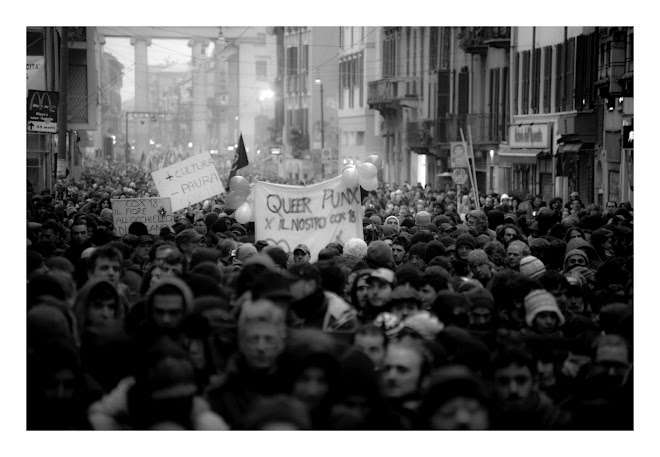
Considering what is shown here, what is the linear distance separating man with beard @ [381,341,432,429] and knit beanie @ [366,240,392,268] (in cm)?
456

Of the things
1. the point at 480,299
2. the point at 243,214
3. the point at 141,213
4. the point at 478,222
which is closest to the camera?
the point at 480,299

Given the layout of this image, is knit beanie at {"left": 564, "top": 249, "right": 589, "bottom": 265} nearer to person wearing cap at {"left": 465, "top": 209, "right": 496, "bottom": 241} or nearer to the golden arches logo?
person wearing cap at {"left": 465, "top": 209, "right": 496, "bottom": 241}

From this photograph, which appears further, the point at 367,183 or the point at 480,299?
the point at 367,183

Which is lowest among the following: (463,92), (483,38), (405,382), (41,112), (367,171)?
(405,382)

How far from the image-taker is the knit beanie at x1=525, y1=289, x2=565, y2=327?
27.9 ft

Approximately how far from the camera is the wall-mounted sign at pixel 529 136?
33.5 m

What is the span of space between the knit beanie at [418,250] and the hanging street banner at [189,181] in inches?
310

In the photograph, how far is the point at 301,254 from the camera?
13.0m

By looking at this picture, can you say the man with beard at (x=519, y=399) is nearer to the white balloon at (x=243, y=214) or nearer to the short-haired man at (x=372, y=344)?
the short-haired man at (x=372, y=344)

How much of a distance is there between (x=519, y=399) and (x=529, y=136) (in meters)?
→ 28.6

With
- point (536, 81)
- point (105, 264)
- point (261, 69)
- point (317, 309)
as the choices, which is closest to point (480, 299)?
point (317, 309)

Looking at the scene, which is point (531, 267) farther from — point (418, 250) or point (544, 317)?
point (544, 317)

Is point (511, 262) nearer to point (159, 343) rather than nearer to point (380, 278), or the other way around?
point (380, 278)

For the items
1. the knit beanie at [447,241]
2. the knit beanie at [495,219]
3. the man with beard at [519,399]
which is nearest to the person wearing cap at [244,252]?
the knit beanie at [447,241]
